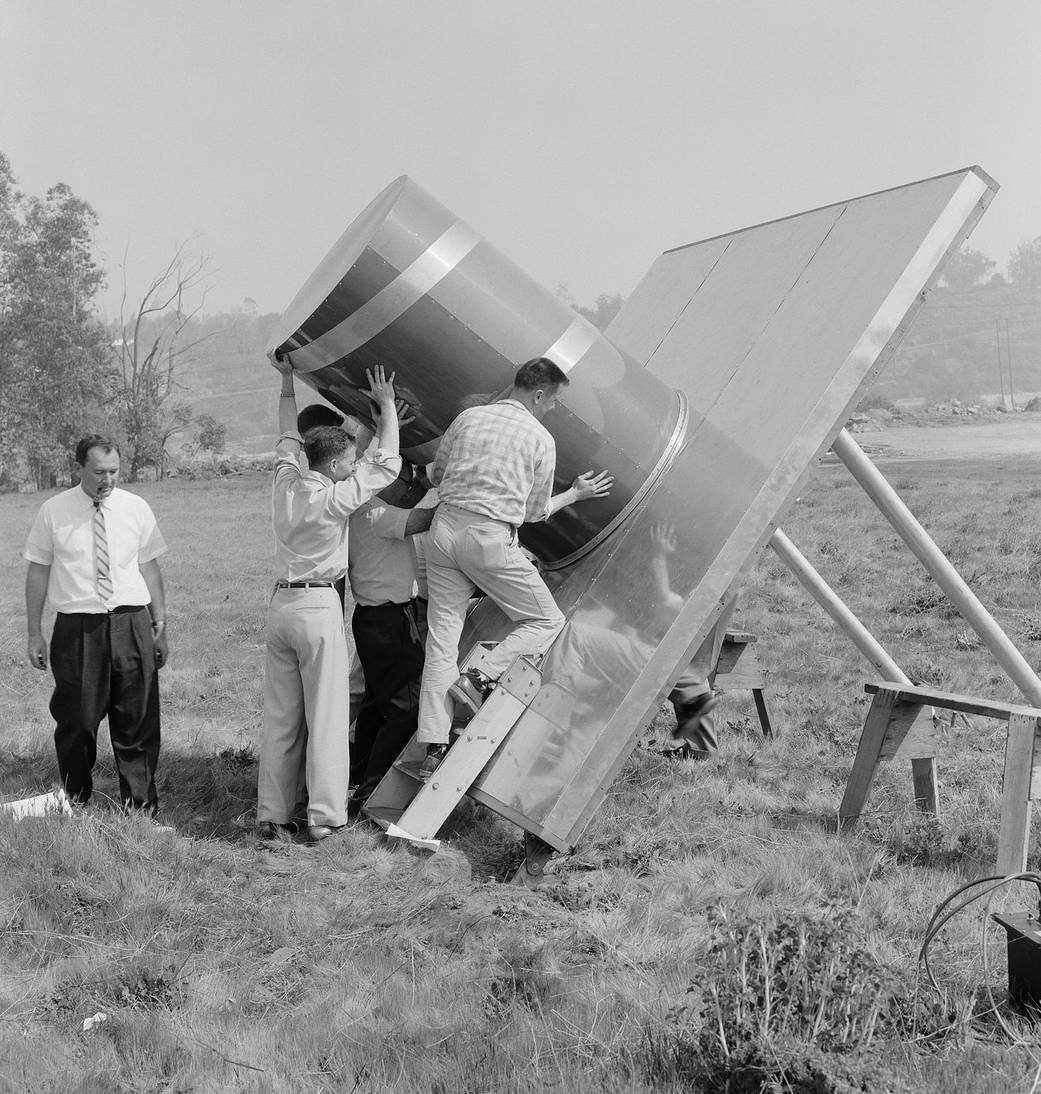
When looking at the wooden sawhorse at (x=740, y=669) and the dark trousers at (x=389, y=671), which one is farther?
the wooden sawhorse at (x=740, y=669)

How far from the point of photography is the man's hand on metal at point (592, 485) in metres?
5.62

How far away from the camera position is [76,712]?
231 inches

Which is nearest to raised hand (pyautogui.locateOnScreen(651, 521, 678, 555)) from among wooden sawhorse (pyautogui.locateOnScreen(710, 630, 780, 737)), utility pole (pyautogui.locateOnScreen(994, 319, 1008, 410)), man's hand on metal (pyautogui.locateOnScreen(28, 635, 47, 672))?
wooden sawhorse (pyautogui.locateOnScreen(710, 630, 780, 737))

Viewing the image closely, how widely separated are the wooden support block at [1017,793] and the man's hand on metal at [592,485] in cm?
220

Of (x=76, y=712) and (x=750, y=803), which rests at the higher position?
(x=750, y=803)

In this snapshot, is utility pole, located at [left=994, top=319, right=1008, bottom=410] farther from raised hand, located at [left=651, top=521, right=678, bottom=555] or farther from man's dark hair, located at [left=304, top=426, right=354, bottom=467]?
man's dark hair, located at [left=304, top=426, right=354, bottom=467]

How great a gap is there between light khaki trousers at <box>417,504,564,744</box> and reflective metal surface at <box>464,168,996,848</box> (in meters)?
0.18

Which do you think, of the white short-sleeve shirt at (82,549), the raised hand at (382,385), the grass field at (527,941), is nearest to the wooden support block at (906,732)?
the grass field at (527,941)

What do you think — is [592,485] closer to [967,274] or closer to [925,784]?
[925,784]

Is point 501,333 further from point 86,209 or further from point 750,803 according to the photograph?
point 86,209

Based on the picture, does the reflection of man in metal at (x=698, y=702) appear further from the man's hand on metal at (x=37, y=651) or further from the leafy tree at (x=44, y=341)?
the leafy tree at (x=44, y=341)

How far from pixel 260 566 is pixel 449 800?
12856 mm

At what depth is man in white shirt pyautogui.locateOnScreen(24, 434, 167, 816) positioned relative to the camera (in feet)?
19.3

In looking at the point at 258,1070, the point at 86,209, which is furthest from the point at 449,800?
the point at 86,209
